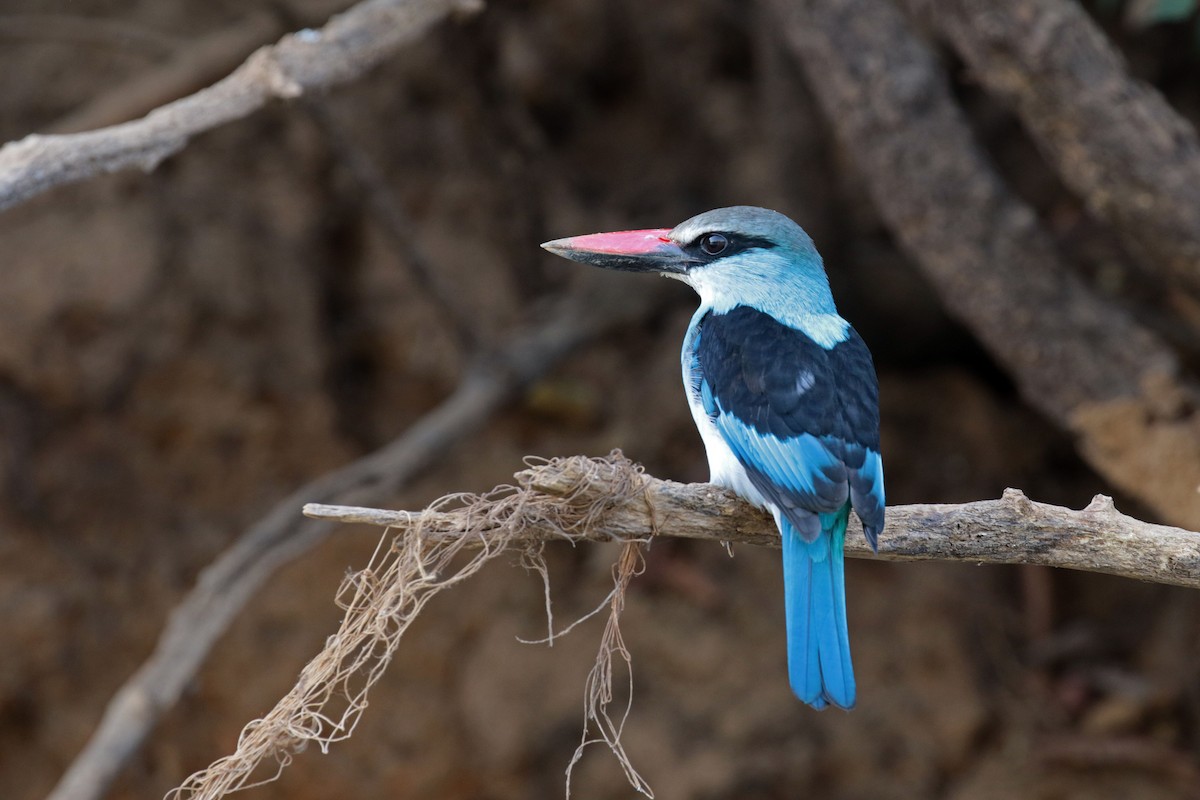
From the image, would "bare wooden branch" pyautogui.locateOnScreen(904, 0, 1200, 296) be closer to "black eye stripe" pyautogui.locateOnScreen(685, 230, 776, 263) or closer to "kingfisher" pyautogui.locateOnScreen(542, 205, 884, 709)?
"kingfisher" pyautogui.locateOnScreen(542, 205, 884, 709)

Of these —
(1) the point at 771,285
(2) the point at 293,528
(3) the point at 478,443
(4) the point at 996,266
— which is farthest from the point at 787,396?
(3) the point at 478,443

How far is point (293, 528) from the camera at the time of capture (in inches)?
138

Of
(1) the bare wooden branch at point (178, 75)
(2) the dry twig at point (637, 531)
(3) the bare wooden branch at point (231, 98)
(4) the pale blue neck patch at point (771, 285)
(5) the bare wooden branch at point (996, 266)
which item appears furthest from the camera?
(1) the bare wooden branch at point (178, 75)

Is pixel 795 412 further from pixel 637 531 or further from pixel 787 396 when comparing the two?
pixel 637 531

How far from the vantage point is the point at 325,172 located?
15.3ft

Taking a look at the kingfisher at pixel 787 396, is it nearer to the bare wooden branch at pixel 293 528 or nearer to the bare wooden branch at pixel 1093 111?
the bare wooden branch at pixel 1093 111

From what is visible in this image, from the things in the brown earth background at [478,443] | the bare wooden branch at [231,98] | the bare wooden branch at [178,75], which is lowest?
the brown earth background at [478,443]

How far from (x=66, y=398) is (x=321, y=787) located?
1.59 metres

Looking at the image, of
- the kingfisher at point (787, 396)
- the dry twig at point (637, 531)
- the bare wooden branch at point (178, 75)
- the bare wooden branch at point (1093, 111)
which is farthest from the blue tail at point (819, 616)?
the bare wooden branch at point (178, 75)

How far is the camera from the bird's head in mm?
2826

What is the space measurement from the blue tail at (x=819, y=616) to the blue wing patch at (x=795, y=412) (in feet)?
0.19

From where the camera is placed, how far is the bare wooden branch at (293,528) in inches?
115

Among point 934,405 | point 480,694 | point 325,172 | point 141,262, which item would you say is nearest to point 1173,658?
point 934,405

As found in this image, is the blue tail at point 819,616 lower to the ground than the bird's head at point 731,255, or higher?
lower
